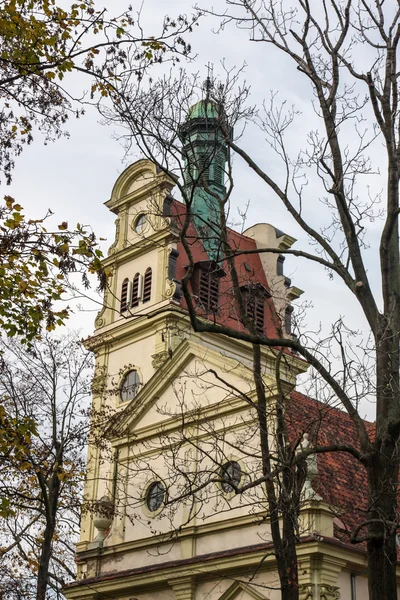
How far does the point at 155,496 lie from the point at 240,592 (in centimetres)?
418

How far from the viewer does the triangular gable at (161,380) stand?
2466 centimetres

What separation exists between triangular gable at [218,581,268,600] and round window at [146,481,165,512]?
148 inches

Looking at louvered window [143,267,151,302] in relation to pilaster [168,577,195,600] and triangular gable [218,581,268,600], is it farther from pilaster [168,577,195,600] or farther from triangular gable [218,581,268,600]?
triangular gable [218,581,268,600]

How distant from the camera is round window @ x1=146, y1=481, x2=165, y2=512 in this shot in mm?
23797

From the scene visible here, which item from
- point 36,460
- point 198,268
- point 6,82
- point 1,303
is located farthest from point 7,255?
point 198,268

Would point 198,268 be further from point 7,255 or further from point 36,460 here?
point 7,255

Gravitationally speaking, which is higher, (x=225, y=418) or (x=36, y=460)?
(x=225, y=418)

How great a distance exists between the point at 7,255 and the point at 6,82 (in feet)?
7.45

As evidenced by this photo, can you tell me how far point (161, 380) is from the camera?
25.2m

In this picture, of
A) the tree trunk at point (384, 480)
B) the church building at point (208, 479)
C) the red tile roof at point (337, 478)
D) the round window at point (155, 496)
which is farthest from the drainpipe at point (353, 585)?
the tree trunk at point (384, 480)

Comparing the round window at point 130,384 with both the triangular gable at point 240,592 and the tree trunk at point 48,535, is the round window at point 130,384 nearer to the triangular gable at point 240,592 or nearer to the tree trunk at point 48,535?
the tree trunk at point 48,535

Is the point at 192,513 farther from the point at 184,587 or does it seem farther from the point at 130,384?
the point at 130,384

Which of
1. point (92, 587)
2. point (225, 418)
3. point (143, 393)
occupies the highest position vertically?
point (143, 393)

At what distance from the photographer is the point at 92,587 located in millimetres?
23469
